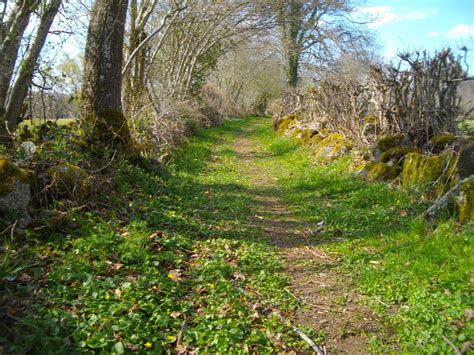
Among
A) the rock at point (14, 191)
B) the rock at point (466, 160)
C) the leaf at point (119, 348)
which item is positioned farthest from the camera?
the rock at point (466, 160)

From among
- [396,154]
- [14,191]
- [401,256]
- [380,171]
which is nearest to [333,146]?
[396,154]

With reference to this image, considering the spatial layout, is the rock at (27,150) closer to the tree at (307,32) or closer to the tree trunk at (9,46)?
the tree trunk at (9,46)

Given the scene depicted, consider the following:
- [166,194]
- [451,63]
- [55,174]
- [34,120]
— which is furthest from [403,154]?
[34,120]

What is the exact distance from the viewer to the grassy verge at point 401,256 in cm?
316

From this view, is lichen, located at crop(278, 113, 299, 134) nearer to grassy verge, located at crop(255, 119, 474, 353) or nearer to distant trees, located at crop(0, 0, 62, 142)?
grassy verge, located at crop(255, 119, 474, 353)

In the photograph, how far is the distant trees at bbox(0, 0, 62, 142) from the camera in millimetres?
5684

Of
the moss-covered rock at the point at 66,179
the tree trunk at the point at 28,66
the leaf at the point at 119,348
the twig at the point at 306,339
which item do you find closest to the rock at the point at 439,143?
the twig at the point at 306,339

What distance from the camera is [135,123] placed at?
32.6ft

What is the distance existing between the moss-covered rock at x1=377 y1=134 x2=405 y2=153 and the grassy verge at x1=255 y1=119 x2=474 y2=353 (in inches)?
48.5

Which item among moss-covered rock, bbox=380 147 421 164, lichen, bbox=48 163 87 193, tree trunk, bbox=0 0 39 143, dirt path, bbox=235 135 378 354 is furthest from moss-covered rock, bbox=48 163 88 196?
moss-covered rock, bbox=380 147 421 164

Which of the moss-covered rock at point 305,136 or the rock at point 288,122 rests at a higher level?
the rock at point 288,122

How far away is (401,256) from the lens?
4.39 meters

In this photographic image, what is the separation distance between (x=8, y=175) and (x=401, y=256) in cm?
445

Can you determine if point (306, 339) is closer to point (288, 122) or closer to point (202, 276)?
point (202, 276)
